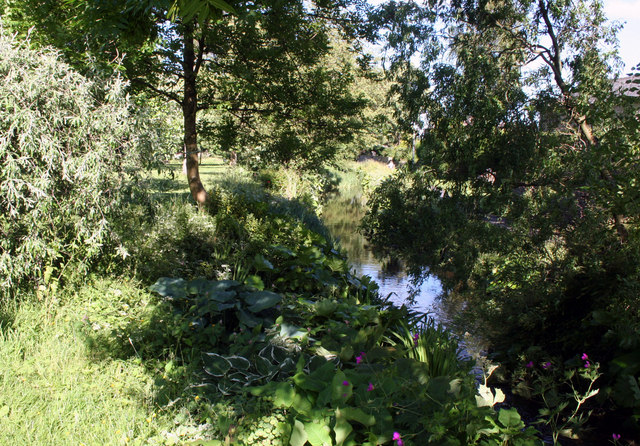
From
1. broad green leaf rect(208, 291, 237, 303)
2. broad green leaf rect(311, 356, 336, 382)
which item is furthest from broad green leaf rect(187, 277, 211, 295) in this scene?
broad green leaf rect(311, 356, 336, 382)

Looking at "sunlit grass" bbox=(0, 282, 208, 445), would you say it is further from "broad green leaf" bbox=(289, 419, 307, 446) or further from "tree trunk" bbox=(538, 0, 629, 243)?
"tree trunk" bbox=(538, 0, 629, 243)

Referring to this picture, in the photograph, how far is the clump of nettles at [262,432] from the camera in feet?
7.85

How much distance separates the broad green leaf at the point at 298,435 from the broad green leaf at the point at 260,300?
145cm

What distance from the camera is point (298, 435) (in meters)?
2.30

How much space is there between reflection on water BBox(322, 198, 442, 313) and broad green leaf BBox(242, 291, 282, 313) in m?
2.92

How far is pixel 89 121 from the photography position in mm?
4156

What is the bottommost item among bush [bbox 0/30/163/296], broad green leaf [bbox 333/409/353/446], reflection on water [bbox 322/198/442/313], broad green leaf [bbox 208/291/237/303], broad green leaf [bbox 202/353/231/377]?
reflection on water [bbox 322/198/442/313]

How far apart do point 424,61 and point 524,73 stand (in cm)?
190

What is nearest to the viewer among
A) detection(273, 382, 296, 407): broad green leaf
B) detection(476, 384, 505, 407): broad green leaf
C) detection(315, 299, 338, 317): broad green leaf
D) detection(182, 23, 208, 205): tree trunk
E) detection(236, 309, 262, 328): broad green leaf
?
detection(273, 382, 296, 407): broad green leaf

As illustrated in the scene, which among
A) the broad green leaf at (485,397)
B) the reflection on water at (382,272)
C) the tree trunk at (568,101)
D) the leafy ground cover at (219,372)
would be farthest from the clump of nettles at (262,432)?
the tree trunk at (568,101)

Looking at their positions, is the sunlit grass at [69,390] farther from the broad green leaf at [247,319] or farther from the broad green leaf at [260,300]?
the broad green leaf at [260,300]

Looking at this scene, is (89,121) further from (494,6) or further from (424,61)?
(494,6)

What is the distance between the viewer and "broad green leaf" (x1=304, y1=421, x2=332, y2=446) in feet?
7.51

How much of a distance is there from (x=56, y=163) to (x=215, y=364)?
235 cm
